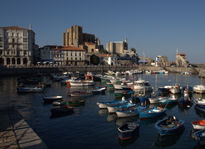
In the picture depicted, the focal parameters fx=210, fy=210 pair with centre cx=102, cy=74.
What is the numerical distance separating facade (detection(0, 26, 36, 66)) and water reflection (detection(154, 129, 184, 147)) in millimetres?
115111

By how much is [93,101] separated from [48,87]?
28244 millimetres

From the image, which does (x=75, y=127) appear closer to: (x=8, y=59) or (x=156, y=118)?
(x=156, y=118)

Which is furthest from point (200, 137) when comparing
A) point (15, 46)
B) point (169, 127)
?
point (15, 46)

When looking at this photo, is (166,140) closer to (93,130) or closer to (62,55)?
(93,130)

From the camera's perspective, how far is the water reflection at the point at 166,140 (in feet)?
77.5

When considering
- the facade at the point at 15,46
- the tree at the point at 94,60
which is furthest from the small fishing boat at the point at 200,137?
the tree at the point at 94,60

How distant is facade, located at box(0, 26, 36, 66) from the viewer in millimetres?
121938

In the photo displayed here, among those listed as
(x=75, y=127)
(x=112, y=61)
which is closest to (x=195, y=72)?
(x=112, y=61)

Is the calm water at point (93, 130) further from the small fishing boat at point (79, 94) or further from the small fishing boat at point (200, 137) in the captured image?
the small fishing boat at point (79, 94)

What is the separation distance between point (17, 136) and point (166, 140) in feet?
54.0

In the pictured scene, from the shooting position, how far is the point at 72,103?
40.5 m

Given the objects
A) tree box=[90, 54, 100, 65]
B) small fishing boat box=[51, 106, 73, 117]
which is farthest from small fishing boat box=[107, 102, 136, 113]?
tree box=[90, 54, 100, 65]

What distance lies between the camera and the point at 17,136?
21.0 metres

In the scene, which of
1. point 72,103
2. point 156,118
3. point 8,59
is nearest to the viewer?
point 156,118
